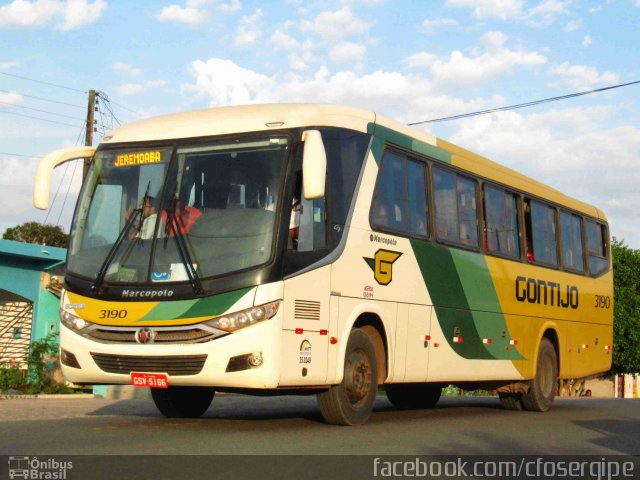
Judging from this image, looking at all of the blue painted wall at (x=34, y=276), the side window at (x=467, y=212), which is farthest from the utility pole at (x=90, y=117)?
the side window at (x=467, y=212)

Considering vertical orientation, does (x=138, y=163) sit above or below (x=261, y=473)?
above

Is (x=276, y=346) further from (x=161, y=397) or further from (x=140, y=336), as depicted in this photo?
(x=161, y=397)

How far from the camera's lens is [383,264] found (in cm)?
1213

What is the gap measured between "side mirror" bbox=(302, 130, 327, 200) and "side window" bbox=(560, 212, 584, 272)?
28.5 feet

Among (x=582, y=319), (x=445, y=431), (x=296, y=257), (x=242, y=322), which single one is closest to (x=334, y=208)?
(x=296, y=257)

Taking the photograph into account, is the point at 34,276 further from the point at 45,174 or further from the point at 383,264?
the point at 383,264

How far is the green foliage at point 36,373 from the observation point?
68.9 feet

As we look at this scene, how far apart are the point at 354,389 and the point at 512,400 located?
20.1 feet

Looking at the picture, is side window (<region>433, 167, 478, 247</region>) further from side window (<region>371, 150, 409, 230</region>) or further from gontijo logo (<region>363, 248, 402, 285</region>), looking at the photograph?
gontijo logo (<region>363, 248, 402, 285</region>)

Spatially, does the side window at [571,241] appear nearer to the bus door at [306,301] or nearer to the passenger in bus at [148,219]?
the bus door at [306,301]

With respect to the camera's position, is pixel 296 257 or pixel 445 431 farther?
pixel 445 431

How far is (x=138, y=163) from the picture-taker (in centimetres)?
1152

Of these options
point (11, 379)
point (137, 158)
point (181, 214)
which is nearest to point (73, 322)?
point (181, 214)

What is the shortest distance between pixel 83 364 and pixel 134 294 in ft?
3.13
